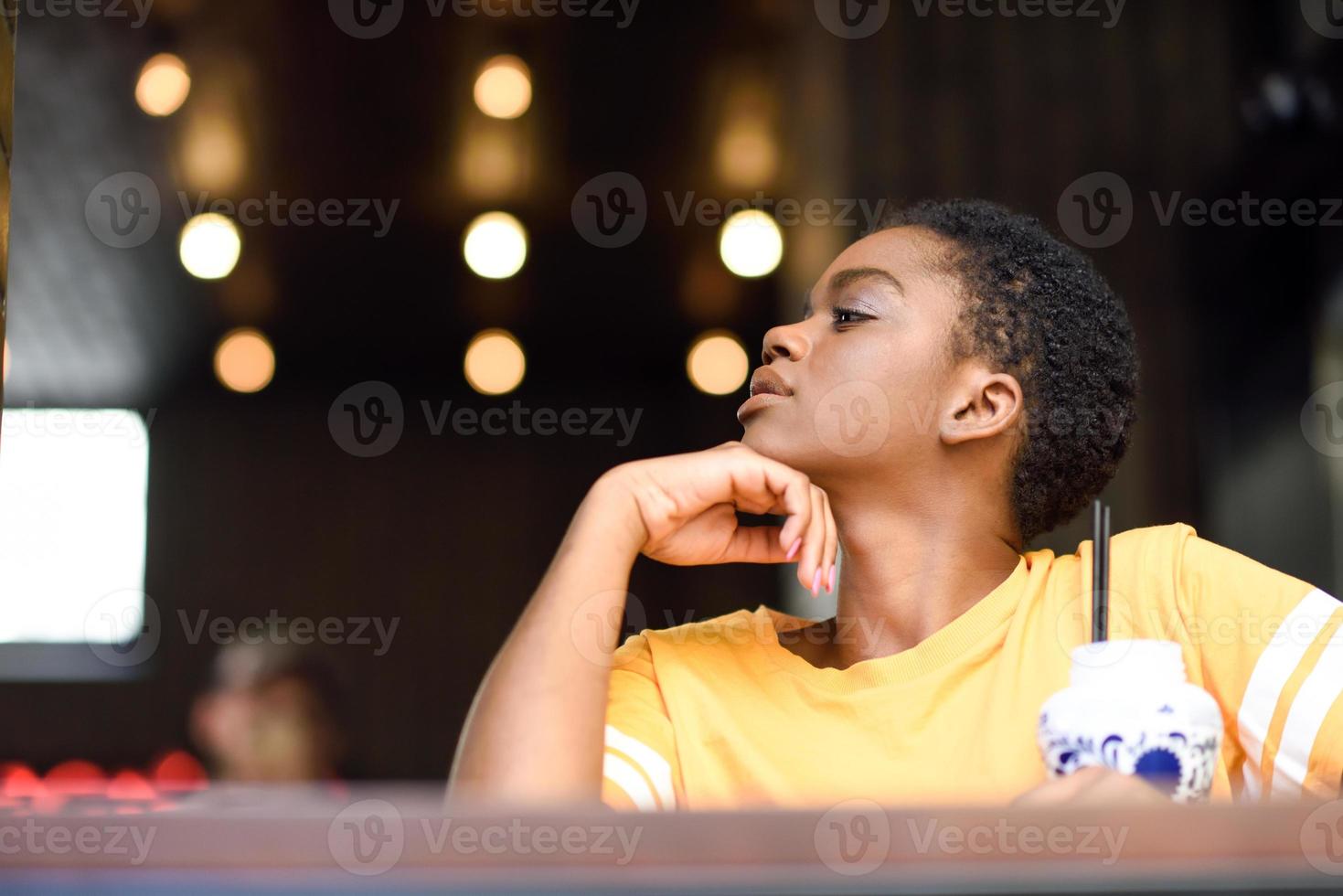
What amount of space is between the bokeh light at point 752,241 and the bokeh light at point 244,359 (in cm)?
213

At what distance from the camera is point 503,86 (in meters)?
2.75

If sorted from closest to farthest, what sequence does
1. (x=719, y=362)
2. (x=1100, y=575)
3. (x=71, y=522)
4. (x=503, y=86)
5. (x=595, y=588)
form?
1. (x=1100, y=575)
2. (x=595, y=588)
3. (x=503, y=86)
4. (x=719, y=362)
5. (x=71, y=522)

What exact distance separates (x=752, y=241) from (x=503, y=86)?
742 millimetres

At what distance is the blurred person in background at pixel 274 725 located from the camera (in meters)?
3.34

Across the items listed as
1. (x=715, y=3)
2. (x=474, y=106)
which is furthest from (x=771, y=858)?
(x=474, y=106)

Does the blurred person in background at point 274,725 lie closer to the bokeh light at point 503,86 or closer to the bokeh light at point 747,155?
the bokeh light at point 503,86

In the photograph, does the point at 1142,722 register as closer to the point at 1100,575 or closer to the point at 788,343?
the point at 1100,575

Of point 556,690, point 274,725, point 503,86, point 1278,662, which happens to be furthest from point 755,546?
point 274,725

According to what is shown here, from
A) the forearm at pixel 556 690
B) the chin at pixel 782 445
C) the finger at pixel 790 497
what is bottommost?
the forearm at pixel 556 690

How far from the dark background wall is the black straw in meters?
1.55

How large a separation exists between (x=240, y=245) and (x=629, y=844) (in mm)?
3576

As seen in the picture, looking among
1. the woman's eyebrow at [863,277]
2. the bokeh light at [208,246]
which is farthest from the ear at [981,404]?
the bokeh light at [208,246]

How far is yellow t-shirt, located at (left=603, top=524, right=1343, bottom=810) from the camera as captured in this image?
39.6 inches

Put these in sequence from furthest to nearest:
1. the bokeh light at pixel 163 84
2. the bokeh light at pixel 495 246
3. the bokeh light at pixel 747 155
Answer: the bokeh light at pixel 495 246 < the bokeh light at pixel 747 155 < the bokeh light at pixel 163 84
